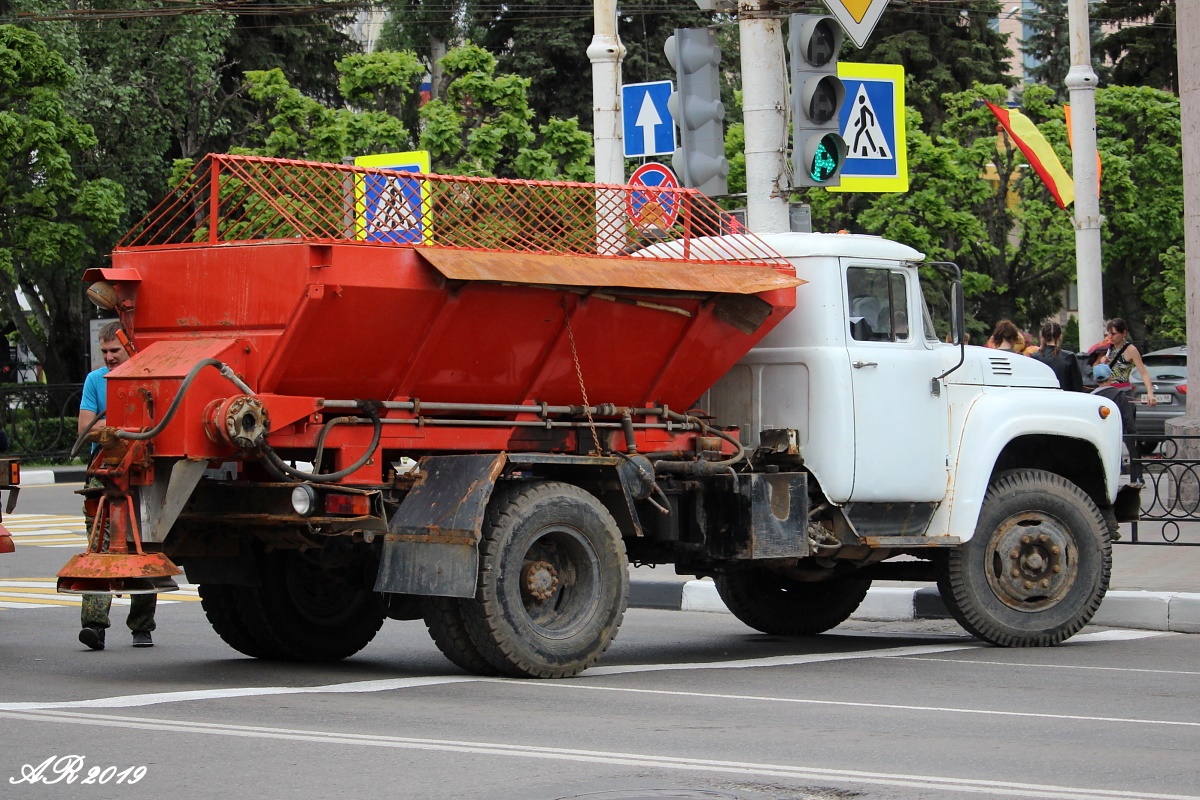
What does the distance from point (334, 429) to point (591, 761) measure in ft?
9.81

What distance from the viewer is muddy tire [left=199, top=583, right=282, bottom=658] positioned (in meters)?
10.4

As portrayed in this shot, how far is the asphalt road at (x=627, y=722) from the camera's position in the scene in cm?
634

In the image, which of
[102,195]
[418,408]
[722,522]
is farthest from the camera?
[102,195]

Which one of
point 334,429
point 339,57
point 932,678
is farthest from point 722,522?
point 339,57

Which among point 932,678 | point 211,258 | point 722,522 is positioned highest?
point 211,258

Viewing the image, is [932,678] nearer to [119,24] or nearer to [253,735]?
[253,735]

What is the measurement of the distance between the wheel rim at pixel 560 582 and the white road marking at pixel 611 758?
2235mm

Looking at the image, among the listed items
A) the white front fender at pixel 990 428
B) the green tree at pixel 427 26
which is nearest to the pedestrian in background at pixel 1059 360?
the white front fender at pixel 990 428

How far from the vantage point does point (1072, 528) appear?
11.4 metres

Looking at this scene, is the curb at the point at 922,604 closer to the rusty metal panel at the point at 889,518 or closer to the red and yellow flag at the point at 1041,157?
the rusty metal panel at the point at 889,518

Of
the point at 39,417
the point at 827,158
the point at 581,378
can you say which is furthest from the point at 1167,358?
the point at 581,378

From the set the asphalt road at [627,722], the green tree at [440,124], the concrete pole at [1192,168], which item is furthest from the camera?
the green tree at [440,124]

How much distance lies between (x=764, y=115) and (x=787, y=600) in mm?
3952

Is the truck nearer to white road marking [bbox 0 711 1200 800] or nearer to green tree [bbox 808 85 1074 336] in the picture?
white road marking [bbox 0 711 1200 800]
